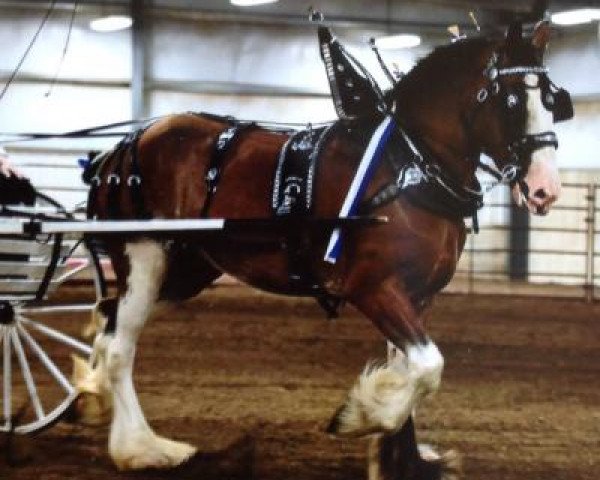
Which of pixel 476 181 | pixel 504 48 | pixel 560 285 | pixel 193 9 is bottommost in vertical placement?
pixel 560 285

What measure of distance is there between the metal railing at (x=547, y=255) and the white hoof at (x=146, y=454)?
5.12 m

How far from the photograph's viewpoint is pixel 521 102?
8.29 ft

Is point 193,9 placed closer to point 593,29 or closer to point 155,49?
point 155,49

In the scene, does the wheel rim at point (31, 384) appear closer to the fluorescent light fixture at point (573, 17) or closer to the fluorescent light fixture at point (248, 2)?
the fluorescent light fixture at point (248, 2)

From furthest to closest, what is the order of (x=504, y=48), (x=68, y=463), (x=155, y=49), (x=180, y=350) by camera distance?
(x=155, y=49), (x=180, y=350), (x=68, y=463), (x=504, y=48)

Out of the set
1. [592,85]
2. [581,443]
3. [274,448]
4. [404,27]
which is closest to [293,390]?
[274,448]

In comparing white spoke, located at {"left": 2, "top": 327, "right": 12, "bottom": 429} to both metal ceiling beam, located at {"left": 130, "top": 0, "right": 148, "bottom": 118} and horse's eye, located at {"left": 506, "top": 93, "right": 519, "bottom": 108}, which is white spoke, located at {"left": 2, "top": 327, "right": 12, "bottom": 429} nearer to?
horse's eye, located at {"left": 506, "top": 93, "right": 519, "bottom": 108}

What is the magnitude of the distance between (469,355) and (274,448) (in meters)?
2.26

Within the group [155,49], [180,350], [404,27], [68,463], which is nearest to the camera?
[68,463]

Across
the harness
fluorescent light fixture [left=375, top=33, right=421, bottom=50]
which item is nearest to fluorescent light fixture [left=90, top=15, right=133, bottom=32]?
fluorescent light fixture [left=375, top=33, right=421, bottom=50]

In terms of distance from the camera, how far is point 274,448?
3.34 m

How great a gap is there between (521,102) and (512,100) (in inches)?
0.9

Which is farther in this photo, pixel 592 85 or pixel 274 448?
pixel 592 85

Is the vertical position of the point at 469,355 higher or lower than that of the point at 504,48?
lower
